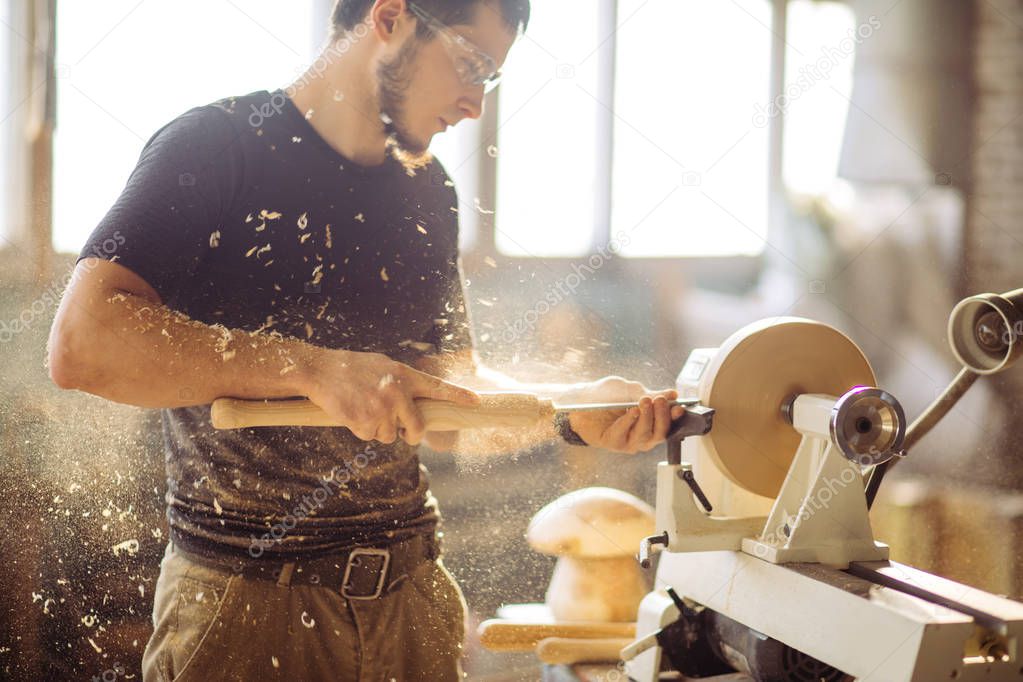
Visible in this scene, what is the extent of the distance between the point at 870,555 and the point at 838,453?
0.16 metres

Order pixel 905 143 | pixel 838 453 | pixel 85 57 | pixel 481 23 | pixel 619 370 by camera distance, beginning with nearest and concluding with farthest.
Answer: pixel 838 453
pixel 481 23
pixel 85 57
pixel 619 370
pixel 905 143

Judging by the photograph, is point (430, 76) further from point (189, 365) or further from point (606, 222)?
point (606, 222)

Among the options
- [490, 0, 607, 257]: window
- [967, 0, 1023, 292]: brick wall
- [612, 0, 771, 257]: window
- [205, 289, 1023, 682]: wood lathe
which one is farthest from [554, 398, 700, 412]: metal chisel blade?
[967, 0, 1023, 292]: brick wall

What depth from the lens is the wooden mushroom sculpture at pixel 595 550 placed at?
1.66 meters

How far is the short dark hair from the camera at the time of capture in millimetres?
1601

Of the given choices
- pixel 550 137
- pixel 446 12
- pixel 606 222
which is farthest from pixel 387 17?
pixel 606 222

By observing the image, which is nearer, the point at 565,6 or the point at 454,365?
the point at 454,365

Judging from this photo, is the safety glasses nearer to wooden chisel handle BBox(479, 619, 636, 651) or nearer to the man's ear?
the man's ear

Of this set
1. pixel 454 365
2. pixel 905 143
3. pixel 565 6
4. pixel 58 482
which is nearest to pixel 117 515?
pixel 58 482

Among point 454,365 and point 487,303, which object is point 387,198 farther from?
point 487,303

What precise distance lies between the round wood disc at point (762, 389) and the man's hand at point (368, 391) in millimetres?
413

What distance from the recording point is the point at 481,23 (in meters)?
1.61

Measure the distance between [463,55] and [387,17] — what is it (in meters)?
0.14

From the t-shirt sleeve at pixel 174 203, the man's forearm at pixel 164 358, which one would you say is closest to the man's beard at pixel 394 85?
the t-shirt sleeve at pixel 174 203
